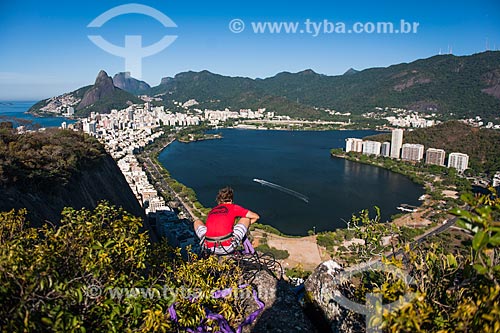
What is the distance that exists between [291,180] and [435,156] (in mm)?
8209

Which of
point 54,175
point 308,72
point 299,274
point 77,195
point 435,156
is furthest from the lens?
point 308,72

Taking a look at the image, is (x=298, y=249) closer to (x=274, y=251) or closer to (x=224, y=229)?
(x=274, y=251)

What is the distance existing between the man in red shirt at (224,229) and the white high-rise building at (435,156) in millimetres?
17687

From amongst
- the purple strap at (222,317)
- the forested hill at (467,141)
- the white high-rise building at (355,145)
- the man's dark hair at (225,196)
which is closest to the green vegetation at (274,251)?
the man's dark hair at (225,196)

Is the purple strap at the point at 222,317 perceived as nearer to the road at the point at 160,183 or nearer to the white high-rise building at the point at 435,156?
the road at the point at 160,183

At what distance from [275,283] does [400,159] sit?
60.3 feet

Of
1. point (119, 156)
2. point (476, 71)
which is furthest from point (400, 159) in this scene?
point (476, 71)

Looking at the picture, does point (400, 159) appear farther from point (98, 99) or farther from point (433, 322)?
point (98, 99)

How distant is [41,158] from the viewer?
4.32 meters

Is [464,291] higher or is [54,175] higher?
[464,291]

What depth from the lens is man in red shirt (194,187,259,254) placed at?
4.08 ft

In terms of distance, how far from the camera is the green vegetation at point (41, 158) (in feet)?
12.0

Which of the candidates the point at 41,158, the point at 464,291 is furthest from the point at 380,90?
the point at 464,291

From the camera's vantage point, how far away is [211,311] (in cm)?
88
